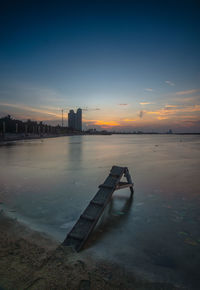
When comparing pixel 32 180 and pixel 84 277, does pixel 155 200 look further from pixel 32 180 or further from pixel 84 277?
pixel 32 180

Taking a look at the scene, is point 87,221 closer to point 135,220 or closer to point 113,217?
point 113,217

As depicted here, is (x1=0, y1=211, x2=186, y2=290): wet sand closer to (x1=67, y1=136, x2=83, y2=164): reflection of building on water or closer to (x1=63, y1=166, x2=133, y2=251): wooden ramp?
(x1=63, y1=166, x2=133, y2=251): wooden ramp

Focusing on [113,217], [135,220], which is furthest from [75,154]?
[135,220]

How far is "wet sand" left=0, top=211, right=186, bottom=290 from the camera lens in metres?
2.99

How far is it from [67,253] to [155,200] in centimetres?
515

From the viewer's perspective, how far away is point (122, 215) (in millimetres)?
6293

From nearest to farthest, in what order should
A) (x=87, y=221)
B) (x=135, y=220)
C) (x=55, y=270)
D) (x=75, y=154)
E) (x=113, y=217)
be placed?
1. (x=55, y=270)
2. (x=87, y=221)
3. (x=135, y=220)
4. (x=113, y=217)
5. (x=75, y=154)

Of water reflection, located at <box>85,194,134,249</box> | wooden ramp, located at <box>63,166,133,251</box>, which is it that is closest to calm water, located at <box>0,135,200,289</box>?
water reflection, located at <box>85,194,134,249</box>

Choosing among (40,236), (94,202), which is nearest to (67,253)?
(40,236)

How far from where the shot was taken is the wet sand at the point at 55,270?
2994 mm

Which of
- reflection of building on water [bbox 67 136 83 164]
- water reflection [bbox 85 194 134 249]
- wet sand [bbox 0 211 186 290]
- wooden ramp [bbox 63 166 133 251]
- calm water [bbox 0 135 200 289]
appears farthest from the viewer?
reflection of building on water [bbox 67 136 83 164]

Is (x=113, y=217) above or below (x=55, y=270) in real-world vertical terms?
below

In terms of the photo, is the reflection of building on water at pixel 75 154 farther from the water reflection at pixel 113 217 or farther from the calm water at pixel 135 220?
the water reflection at pixel 113 217

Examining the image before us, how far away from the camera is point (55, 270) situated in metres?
3.28
